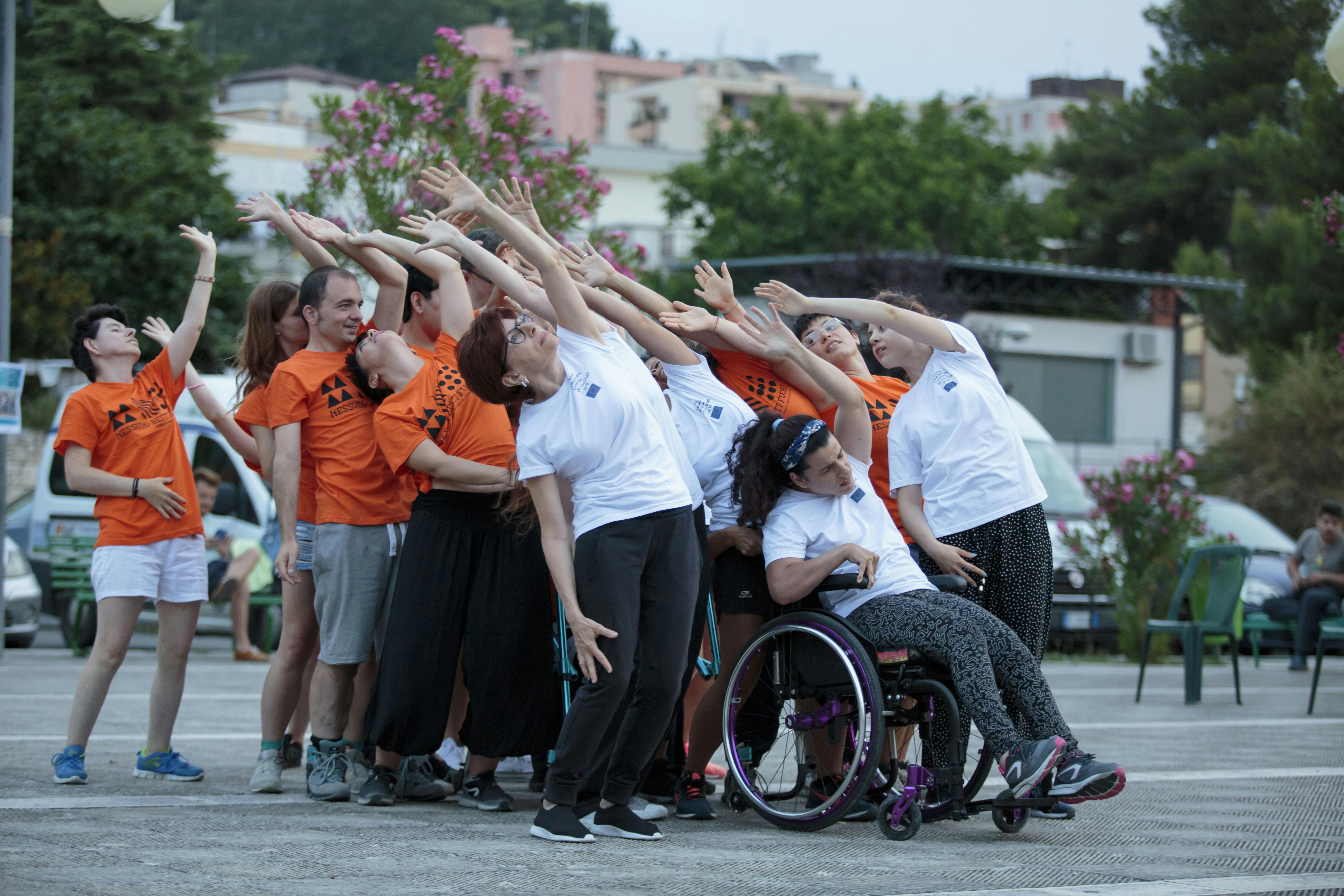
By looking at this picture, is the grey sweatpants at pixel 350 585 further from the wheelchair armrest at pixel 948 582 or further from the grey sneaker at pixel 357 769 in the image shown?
the wheelchair armrest at pixel 948 582

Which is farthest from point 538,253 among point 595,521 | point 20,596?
point 20,596

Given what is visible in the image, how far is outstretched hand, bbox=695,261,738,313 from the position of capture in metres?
5.78

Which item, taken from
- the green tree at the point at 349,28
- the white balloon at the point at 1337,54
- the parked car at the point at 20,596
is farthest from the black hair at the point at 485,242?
the green tree at the point at 349,28

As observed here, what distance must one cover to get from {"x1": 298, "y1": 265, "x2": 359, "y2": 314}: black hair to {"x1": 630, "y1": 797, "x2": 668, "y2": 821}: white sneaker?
7.29ft

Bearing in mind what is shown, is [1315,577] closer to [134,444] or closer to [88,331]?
[134,444]

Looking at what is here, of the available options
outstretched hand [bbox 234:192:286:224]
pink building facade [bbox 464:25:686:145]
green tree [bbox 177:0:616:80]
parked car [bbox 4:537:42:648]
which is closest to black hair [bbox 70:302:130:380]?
outstretched hand [bbox 234:192:286:224]

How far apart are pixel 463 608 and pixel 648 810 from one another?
97 cm

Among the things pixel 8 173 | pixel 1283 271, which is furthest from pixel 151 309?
pixel 1283 271

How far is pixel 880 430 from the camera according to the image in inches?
239

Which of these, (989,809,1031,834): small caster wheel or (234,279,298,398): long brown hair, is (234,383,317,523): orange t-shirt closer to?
(234,279,298,398): long brown hair

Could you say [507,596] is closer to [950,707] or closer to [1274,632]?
[950,707]

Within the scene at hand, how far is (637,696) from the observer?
5055mm

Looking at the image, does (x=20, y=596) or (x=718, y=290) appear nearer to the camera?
(x=718, y=290)

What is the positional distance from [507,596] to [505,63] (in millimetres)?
71691
